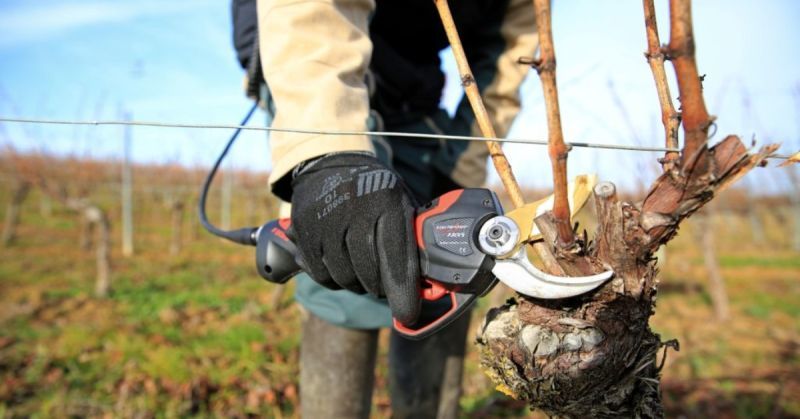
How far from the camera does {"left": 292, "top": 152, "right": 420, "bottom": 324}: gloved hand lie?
0.99 meters

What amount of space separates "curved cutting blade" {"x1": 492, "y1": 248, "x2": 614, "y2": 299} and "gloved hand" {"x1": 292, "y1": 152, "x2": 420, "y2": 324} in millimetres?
184

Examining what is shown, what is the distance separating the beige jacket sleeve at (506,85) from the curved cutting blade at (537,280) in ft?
3.36

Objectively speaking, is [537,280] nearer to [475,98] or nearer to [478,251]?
[478,251]

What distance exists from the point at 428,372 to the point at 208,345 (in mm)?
2957

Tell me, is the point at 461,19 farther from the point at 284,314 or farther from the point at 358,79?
the point at 284,314

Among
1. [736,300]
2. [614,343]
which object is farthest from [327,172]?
[736,300]

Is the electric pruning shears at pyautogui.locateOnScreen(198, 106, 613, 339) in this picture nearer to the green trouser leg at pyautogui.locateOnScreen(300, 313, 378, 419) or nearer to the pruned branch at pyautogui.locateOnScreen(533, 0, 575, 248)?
the pruned branch at pyautogui.locateOnScreen(533, 0, 575, 248)

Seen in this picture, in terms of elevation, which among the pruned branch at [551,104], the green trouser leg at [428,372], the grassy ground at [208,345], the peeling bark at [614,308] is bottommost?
the grassy ground at [208,345]

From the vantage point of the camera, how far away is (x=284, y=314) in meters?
5.97

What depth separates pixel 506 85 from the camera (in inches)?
76.7

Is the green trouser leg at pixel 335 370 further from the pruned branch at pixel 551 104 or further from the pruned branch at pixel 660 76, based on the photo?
the pruned branch at pixel 660 76

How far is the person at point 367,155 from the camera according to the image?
1.02 metres

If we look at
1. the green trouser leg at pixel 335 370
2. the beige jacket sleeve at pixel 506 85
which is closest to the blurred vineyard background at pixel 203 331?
the green trouser leg at pixel 335 370

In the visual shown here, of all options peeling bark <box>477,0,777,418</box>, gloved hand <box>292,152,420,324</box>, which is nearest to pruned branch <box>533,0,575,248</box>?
peeling bark <box>477,0,777,418</box>
